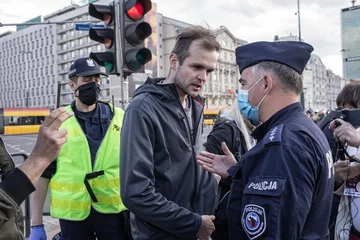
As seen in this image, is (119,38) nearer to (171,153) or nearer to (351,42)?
(171,153)

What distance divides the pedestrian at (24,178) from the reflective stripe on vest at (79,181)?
1.25m

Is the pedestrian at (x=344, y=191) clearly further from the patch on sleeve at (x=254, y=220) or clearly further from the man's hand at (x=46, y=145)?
the man's hand at (x=46, y=145)

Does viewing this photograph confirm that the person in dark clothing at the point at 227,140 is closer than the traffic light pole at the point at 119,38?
Yes

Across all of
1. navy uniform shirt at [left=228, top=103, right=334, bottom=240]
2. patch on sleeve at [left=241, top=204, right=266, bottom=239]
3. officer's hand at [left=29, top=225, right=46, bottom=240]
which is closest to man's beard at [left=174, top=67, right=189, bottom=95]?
navy uniform shirt at [left=228, top=103, right=334, bottom=240]

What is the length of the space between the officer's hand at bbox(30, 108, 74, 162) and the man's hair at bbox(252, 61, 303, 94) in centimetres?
107

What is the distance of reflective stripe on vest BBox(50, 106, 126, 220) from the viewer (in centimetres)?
277

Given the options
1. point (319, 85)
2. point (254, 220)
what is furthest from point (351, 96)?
point (319, 85)

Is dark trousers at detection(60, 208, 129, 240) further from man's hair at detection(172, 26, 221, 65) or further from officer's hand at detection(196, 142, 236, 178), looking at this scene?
man's hair at detection(172, 26, 221, 65)

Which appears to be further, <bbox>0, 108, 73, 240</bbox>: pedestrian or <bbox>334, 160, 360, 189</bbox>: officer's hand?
<bbox>334, 160, 360, 189</bbox>: officer's hand

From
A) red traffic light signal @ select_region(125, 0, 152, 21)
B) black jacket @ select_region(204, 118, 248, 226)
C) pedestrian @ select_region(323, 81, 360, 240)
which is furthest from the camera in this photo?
red traffic light signal @ select_region(125, 0, 152, 21)

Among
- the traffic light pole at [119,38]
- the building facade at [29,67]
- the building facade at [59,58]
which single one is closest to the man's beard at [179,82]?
the traffic light pole at [119,38]

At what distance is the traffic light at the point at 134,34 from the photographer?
4938 mm

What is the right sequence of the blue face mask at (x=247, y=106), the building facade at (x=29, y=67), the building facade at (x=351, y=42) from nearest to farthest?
the blue face mask at (x=247, y=106), the building facade at (x=351, y=42), the building facade at (x=29, y=67)

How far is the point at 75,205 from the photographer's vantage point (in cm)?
276
